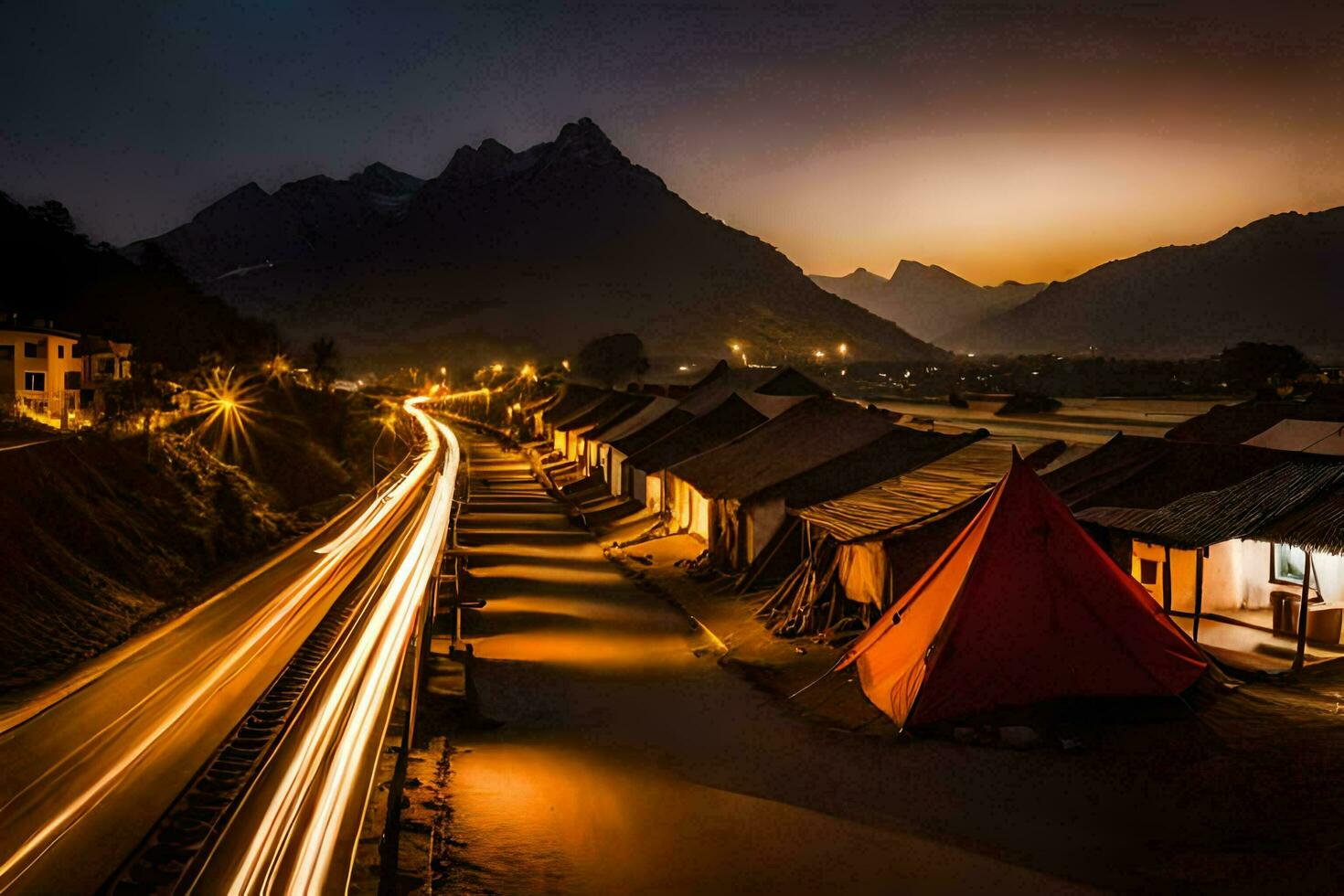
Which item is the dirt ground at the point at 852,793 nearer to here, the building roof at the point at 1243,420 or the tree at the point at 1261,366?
the building roof at the point at 1243,420

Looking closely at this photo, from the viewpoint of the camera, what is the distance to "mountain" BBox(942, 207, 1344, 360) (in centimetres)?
11819

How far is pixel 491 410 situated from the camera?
13238 cm

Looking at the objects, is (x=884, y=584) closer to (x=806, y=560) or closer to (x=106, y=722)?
(x=806, y=560)

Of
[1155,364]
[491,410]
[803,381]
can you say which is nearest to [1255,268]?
[1155,364]

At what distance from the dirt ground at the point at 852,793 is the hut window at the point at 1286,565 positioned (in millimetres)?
3195

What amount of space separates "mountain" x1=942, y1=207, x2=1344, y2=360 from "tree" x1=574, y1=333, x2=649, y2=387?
64611 millimetres

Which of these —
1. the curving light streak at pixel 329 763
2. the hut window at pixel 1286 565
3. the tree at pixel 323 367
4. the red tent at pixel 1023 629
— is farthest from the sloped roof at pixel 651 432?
the tree at pixel 323 367

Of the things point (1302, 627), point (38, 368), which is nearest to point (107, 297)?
point (38, 368)

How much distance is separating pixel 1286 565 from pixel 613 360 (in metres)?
135

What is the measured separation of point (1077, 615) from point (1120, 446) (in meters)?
6.85

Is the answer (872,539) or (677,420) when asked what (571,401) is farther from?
(872,539)

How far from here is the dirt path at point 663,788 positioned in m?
10.9

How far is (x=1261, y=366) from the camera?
62.8 metres

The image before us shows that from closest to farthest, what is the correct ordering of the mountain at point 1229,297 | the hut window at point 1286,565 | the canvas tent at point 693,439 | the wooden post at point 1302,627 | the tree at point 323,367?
the wooden post at point 1302,627
the hut window at point 1286,565
the canvas tent at point 693,439
the tree at point 323,367
the mountain at point 1229,297
